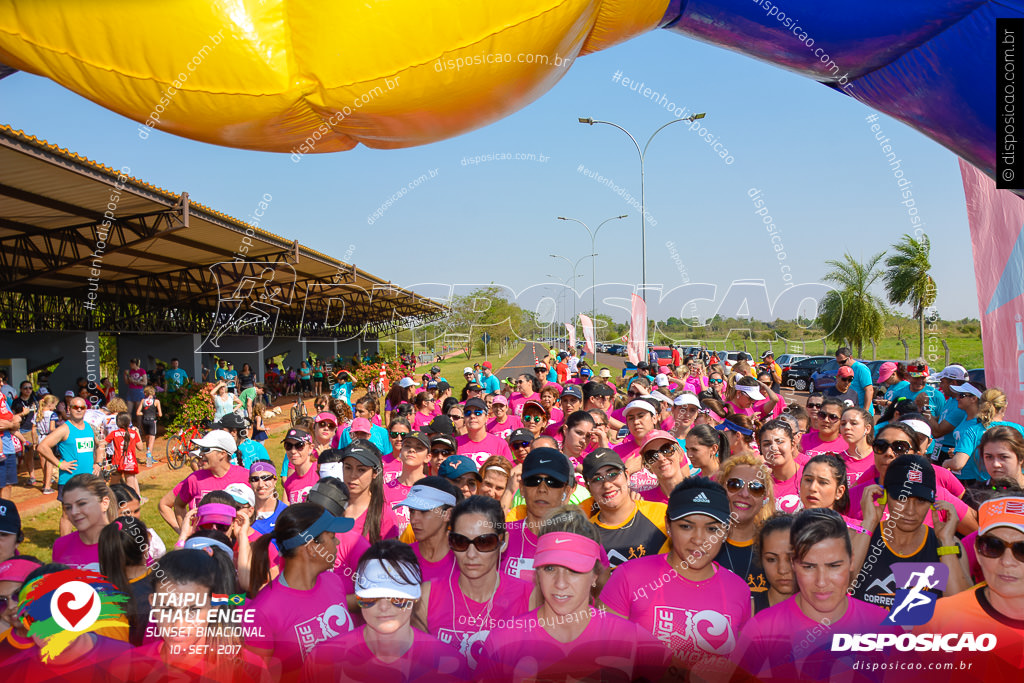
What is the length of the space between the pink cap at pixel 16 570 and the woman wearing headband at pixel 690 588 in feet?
7.78

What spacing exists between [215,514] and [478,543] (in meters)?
1.55

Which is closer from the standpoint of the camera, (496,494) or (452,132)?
(452,132)

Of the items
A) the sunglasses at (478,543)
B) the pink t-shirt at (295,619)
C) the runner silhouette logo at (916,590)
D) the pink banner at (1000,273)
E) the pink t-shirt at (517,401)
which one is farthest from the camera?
the pink t-shirt at (517,401)

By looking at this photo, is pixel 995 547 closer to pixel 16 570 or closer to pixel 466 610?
pixel 466 610

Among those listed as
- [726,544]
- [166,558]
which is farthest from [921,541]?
[166,558]

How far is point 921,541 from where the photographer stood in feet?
9.23

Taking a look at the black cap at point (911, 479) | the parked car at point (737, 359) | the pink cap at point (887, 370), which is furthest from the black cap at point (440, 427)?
the pink cap at point (887, 370)

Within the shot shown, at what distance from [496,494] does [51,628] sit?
2.35m

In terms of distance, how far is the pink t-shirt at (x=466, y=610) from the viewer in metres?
2.56

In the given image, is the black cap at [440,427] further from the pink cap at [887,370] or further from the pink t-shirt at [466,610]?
the pink cap at [887,370]

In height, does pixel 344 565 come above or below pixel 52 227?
below

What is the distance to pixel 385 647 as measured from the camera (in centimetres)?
224

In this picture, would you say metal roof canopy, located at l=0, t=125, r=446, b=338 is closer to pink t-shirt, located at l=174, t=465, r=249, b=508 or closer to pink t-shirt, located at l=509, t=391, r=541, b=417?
pink t-shirt, located at l=174, t=465, r=249, b=508

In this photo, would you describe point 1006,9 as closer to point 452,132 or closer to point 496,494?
point 452,132
